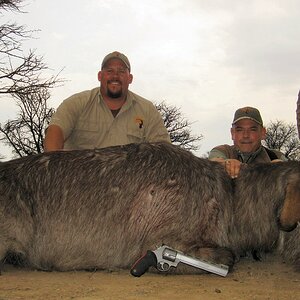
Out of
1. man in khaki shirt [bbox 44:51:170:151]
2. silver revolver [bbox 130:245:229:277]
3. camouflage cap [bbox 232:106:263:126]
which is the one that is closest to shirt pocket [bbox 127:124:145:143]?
man in khaki shirt [bbox 44:51:170:151]

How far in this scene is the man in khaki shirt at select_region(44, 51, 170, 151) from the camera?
23.7 feet

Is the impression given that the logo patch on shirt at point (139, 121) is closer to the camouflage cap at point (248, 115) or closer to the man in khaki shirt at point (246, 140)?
the man in khaki shirt at point (246, 140)

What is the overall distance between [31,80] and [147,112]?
44.5 feet

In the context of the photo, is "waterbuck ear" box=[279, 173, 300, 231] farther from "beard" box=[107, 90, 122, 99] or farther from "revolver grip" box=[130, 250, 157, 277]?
"beard" box=[107, 90, 122, 99]

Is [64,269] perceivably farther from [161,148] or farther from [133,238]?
[161,148]

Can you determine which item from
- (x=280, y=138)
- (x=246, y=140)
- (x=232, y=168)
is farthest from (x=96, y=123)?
(x=280, y=138)

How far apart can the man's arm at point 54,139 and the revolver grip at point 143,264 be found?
8.90ft

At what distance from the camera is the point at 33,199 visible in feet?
15.2

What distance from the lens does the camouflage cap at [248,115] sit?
22.2 ft

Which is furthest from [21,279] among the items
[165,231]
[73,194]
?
[165,231]

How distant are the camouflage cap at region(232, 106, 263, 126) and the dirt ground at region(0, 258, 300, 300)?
2440mm

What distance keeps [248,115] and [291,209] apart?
107 inches

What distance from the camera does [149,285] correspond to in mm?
3898

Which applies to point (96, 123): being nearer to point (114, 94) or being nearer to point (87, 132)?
point (87, 132)
